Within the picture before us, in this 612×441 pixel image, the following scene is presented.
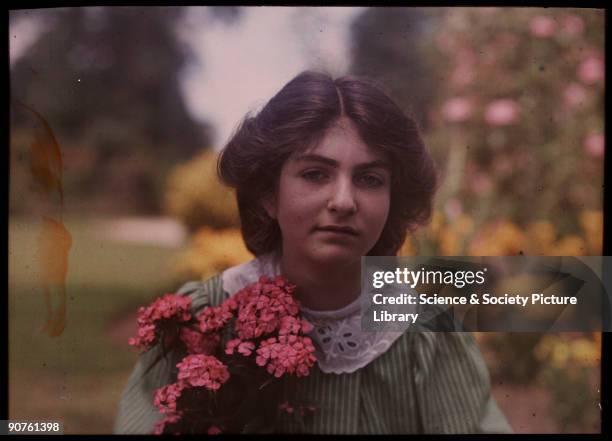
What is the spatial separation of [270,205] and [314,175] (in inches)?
8.8

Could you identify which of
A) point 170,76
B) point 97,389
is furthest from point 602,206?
point 97,389

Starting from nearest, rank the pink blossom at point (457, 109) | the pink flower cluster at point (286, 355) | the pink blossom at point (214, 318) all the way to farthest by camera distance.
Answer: the pink flower cluster at point (286, 355)
the pink blossom at point (214, 318)
the pink blossom at point (457, 109)

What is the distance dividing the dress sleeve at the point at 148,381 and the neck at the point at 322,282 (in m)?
0.31

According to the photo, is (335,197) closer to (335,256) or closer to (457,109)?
(335,256)

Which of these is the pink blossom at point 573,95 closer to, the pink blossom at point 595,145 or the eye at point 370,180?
the pink blossom at point 595,145

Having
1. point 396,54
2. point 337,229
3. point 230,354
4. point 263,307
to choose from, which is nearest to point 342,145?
point 337,229

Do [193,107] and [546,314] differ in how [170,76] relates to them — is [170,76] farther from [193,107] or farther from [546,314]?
[546,314]

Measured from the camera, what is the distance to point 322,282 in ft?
8.69

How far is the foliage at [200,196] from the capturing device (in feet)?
8.64

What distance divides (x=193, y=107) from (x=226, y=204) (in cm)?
39

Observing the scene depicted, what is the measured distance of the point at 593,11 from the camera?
2689mm

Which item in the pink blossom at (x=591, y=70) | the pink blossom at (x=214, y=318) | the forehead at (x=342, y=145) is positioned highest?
the pink blossom at (x=591, y=70)

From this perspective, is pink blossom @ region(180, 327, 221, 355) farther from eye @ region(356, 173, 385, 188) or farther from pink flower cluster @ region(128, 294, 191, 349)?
eye @ region(356, 173, 385, 188)

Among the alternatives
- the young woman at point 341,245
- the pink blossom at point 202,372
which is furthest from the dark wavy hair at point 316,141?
the pink blossom at point 202,372
